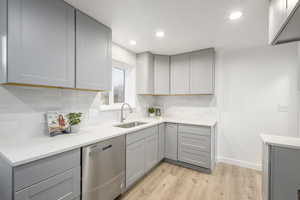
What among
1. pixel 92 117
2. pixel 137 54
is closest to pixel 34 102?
pixel 92 117

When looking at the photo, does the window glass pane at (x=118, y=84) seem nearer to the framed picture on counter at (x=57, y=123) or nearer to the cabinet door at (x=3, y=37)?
the framed picture on counter at (x=57, y=123)

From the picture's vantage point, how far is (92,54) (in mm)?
1688

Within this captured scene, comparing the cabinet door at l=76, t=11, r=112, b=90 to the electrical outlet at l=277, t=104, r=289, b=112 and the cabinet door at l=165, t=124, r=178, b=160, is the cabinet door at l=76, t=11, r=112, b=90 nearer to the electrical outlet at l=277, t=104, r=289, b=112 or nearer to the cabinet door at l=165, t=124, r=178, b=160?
the cabinet door at l=165, t=124, r=178, b=160

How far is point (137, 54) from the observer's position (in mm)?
3008

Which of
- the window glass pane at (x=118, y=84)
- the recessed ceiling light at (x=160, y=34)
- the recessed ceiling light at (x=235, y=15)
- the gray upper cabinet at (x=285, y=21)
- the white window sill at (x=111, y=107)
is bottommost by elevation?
the white window sill at (x=111, y=107)

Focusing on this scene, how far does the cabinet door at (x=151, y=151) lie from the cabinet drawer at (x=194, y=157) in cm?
51

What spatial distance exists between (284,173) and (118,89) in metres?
2.58

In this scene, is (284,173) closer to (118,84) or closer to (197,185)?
(197,185)

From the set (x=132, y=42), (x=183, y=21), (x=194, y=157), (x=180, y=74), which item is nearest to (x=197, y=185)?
(x=194, y=157)

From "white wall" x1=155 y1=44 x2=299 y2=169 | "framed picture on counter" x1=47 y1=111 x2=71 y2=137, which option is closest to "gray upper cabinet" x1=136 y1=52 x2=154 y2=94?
"white wall" x1=155 y1=44 x2=299 y2=169

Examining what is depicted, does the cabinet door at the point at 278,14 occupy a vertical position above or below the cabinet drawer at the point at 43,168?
above

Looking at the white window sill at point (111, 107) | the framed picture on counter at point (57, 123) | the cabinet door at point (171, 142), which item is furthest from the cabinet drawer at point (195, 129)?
the framed picture on counter at point (57, 123)

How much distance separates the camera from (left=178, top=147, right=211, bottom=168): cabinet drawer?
2.35 meters

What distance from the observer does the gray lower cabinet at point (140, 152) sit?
1.87 meters
